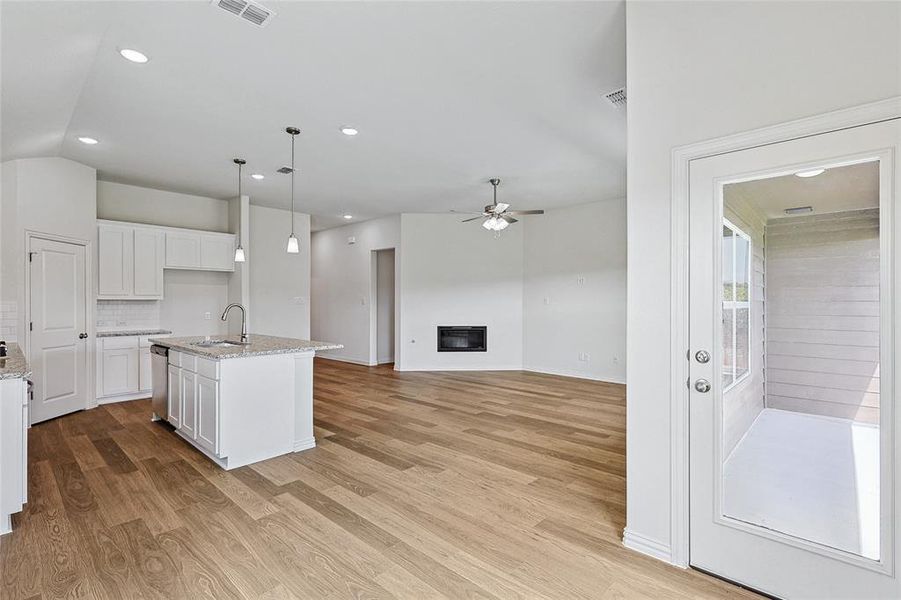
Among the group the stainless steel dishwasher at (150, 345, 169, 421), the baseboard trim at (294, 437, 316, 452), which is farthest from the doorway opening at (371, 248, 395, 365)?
the baseboard trim at (294, 437, 316, 452)

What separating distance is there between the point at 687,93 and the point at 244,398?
3513 mm

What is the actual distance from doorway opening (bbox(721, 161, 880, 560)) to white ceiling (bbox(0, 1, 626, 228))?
1400 mm

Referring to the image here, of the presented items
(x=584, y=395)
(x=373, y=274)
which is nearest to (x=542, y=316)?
(x=584, y=395)

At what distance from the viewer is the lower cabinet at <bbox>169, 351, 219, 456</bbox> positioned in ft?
11.3

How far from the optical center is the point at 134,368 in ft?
18.4

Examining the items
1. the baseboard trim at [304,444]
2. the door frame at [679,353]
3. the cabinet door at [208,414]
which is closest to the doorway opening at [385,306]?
the baseboard trim at [304,444]

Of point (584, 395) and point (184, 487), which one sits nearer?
point (184, 487)

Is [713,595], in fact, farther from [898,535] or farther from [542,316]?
[542,316]

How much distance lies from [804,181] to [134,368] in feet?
22.0

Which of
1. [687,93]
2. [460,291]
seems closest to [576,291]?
[460,291]

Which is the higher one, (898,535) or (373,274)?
(373,274)

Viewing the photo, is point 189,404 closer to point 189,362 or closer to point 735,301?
point 189,362

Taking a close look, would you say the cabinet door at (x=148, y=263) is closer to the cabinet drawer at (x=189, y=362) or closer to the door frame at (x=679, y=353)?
the cabinet drawer at (x=189, y=362)

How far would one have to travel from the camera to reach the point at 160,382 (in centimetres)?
454
